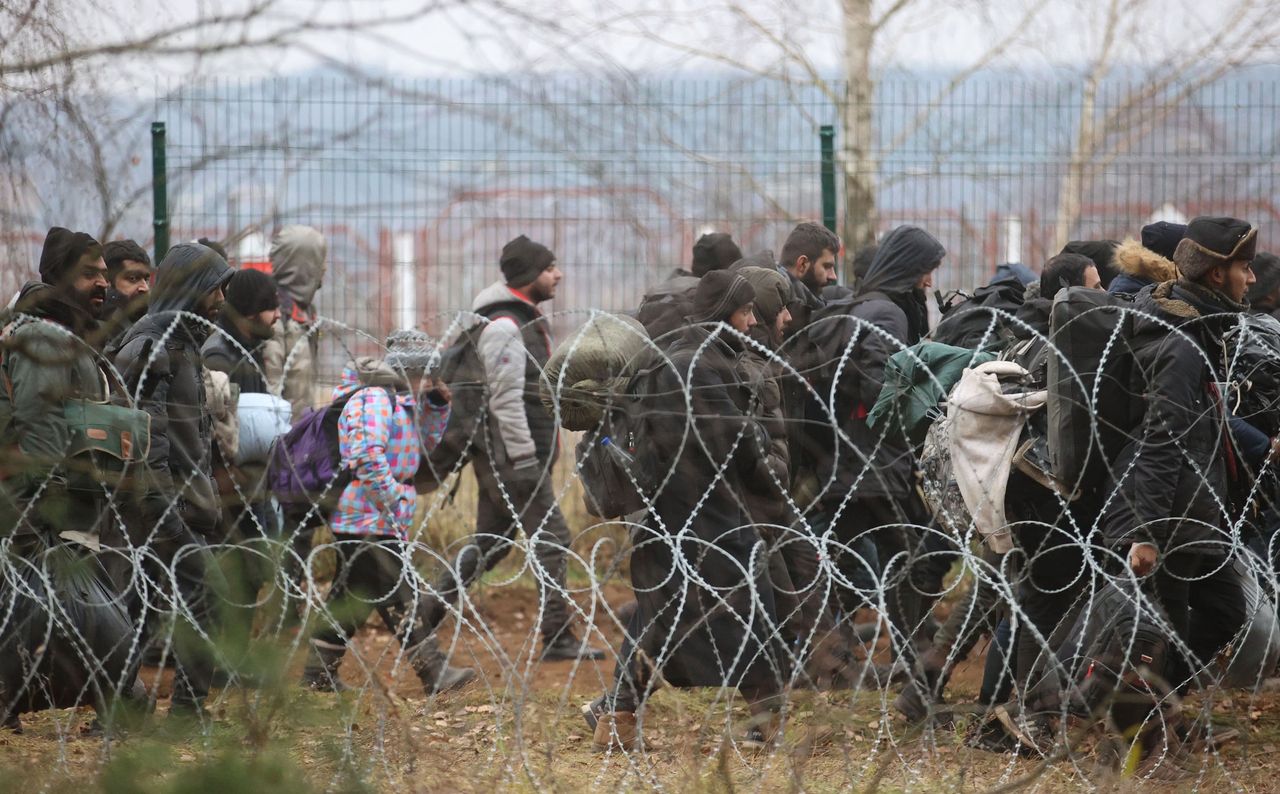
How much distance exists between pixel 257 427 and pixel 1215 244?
3571 millimetres

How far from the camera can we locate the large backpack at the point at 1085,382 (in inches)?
188

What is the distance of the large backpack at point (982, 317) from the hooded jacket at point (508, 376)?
5.68 feet

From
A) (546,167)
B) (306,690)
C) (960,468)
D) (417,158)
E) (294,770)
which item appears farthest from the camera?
(546,167)

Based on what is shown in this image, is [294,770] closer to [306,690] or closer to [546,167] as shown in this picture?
[306,690]

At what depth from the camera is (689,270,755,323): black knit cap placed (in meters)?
5.32

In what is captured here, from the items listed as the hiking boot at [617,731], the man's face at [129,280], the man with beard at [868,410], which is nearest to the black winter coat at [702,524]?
the hiking boot at [617,731]

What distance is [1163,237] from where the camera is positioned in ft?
19.3

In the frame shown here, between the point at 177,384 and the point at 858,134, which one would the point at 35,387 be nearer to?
the point at 177,384

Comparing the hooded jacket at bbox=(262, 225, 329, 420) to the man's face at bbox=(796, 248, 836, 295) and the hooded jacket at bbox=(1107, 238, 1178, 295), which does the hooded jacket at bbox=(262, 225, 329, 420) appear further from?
the hooded jacket at bbox=(1107, 238, 1178, 295)

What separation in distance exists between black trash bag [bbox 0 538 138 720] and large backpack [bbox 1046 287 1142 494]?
2.90 m

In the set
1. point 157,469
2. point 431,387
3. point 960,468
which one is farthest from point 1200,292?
point 157,469

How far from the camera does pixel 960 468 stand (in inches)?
197

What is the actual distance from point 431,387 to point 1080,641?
2753 millimetres

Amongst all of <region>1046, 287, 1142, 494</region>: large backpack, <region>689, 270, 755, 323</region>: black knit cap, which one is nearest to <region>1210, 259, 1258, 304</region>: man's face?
<region>1046, 287, 1142, 494</region>: large backpack
